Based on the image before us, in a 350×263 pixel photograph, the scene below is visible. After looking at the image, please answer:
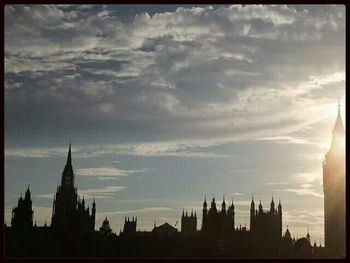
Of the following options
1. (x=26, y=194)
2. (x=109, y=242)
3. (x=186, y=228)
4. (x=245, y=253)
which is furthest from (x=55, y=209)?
(x=245, y=253)

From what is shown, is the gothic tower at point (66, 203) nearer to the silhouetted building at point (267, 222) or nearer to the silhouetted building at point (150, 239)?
the silhouetted building at point (150, 239)

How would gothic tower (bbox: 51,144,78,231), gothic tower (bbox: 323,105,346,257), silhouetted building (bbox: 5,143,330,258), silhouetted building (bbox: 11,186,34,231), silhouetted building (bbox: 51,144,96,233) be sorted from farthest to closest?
gothic tower (bbox: 323,105,346,257), gothic tower (bbox: 51,144,78,231), silhouetted building (bbox: 51,144,96,233), silhouetted building (bbox: 11,186,34,231), silhouetted building (bbox: 5,143,330,258)

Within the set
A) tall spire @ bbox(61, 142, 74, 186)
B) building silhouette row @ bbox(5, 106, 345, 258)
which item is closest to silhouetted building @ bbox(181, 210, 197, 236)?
building silhouette row @ bbox(5, 106, 345, 258)

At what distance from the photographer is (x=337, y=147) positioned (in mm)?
79188

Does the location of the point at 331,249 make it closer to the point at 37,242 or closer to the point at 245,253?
the point at 245,253

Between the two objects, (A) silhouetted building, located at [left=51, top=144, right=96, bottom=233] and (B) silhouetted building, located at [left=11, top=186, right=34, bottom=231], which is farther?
(A) silhouetted building, located at [left=51, top=144, right=96, bottom=233]

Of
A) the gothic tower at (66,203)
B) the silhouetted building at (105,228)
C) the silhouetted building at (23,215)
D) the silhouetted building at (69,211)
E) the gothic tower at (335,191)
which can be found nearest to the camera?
the silhouetted building at (23,215)

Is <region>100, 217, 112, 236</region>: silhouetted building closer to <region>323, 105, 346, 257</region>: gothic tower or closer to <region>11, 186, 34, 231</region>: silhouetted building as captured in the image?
<region>11, 186, 34, 231</region>: silhouetted building

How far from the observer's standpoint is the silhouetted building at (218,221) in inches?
2729

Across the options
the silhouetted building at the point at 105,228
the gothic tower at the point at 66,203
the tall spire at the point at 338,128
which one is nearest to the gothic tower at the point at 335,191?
the tall spire at the point at 338,128

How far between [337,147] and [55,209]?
38.7m

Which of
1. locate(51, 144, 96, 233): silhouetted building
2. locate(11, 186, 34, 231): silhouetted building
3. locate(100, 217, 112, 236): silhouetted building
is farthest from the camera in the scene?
locate(100, 217, 112, 236): silhouetted building

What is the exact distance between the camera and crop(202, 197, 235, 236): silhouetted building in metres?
69.3

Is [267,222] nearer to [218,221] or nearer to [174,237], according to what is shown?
[218,221]
